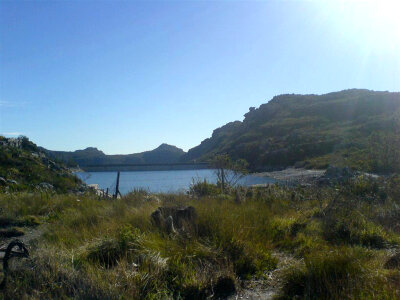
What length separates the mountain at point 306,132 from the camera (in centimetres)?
5611

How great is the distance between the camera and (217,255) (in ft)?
17.4

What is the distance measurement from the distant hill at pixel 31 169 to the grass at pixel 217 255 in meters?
14.3

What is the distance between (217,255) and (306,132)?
81.3 meters

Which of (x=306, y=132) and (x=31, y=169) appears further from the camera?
(x=306, y=132)

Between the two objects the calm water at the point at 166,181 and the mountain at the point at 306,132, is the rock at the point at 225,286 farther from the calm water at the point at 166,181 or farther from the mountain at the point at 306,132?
the mountain at the point at 306,132

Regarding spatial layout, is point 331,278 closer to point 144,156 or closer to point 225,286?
point 225,286

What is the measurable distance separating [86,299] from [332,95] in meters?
141

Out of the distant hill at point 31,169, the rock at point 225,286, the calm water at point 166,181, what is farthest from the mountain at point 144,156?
the rock at point 225,286

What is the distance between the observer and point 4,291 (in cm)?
431

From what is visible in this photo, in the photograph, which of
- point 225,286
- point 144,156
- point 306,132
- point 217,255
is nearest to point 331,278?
point 225,286

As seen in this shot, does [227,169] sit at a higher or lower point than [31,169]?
lower

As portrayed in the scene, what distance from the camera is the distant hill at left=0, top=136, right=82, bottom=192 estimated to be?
2110cm

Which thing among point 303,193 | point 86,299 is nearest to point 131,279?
point 86,299

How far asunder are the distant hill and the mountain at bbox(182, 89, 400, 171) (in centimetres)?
1228
